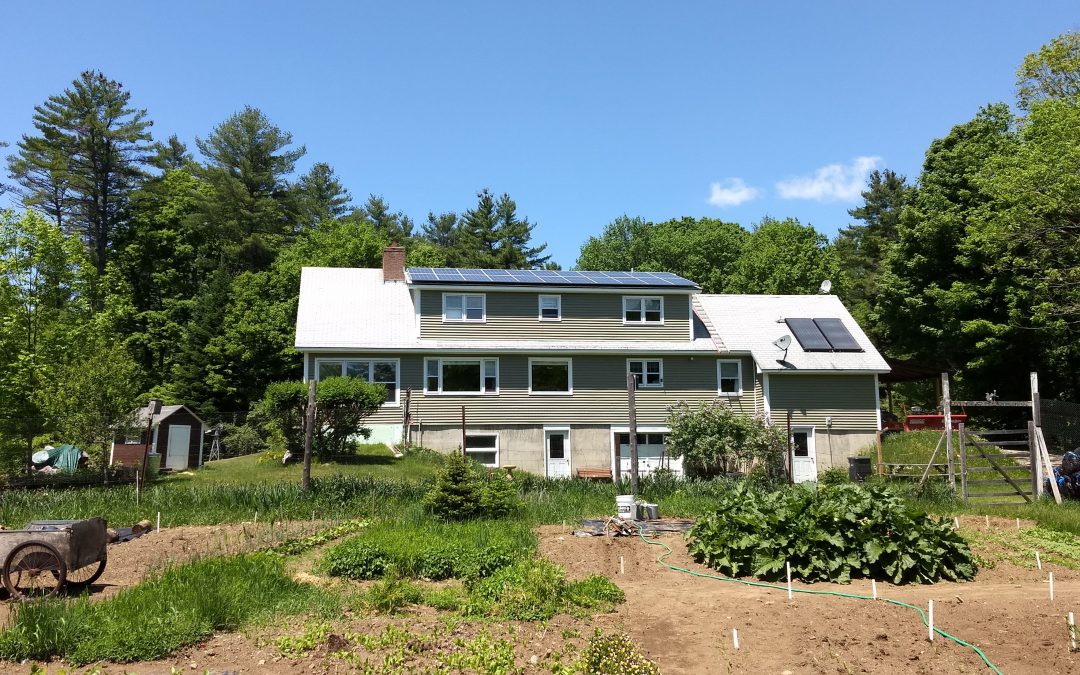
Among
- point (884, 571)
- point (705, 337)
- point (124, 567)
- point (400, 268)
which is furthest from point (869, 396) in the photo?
point (124, 567)

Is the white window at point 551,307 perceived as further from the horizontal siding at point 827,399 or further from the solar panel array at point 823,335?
the solar panel array at point 823,335

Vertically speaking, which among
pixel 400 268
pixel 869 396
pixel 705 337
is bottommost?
pixel 869 396

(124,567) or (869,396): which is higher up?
(869,396)

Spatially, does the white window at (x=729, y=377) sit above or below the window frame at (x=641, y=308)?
below

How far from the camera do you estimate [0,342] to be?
23.5 metres

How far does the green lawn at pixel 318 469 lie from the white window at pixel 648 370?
8.65m

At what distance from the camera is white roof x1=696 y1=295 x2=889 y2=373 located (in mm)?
30312

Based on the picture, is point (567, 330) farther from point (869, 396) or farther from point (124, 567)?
point (124, 567)

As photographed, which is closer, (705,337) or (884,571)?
Result: (884,571)

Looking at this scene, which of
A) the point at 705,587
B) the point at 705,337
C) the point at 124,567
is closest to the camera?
the point at 705,587

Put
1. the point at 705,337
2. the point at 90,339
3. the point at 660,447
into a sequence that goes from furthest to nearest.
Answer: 1. the point at 705,337
2. the point at 660,447
3. the point at 90,339

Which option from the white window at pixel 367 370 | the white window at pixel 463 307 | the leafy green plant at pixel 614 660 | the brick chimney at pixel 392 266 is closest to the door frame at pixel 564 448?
the white window at pixel 463 307

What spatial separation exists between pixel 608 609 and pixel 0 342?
22.3 m

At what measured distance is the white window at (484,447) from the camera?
28531 mm
